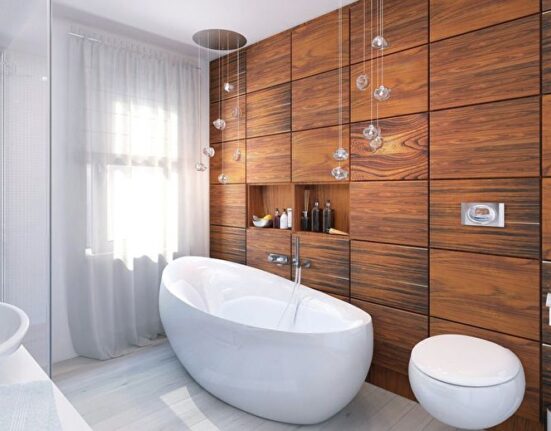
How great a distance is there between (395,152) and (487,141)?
54 cm

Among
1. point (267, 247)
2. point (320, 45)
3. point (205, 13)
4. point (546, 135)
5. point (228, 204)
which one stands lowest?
point (267, 247)

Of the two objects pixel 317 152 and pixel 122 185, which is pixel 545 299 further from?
pixel 122 185

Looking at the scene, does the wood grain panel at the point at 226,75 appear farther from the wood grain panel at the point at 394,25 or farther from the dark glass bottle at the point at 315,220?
the dark glass bottle at the point at 315,220

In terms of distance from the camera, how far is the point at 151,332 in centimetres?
337

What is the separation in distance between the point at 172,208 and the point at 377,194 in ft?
6.08

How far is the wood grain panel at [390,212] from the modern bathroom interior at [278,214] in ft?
0.05

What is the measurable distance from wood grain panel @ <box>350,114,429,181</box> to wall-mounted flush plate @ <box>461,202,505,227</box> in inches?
12.6

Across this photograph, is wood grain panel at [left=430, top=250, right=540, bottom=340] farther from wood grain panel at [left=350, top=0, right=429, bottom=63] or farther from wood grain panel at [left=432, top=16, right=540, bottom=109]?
wood grain panel at [left=350, top=0, right=429, bottom=63]

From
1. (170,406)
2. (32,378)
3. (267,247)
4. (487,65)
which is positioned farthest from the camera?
(267,247)

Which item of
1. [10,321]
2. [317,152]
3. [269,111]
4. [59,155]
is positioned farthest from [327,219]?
[10,321]

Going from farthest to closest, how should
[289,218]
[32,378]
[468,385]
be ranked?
[289,218], [468,385], [32,378]

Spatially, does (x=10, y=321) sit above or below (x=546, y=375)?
above

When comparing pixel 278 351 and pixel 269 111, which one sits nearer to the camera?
pixel 278 351

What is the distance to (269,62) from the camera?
3.26 meters
